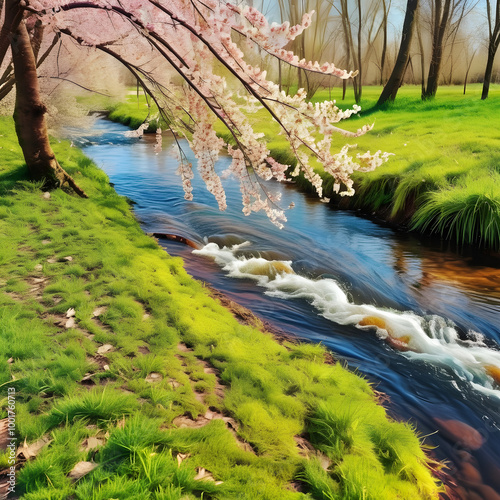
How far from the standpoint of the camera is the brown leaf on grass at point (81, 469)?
229 centimetres

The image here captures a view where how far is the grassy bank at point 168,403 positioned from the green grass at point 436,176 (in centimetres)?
534

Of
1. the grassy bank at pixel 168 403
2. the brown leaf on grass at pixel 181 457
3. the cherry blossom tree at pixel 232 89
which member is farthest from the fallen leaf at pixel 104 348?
the cherry blossom tree at pixel 232 89

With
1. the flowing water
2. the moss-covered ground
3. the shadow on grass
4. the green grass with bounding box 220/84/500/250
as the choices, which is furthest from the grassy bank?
the green grass with bounding box 220/84/500/250

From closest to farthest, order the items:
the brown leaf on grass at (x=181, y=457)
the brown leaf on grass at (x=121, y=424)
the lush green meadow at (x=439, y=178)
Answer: the brown leaf on grass at (x=181, y=457) → the brown leaf on grass at (x=121, y=424) → the lush green meadow at (x=439, y=178)

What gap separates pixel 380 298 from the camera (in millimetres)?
6172

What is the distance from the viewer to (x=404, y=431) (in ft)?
10.5

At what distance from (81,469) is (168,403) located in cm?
76

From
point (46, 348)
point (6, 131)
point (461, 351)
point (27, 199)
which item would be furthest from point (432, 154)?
point (6, 131)

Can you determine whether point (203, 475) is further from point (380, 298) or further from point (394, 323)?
point (380, 298)

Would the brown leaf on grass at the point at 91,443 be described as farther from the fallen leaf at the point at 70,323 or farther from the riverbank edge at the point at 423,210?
the riverbank edge at the point at 423,210

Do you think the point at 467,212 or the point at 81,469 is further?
the point at 467,212

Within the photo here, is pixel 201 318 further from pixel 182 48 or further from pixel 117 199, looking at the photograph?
pixel 117 199

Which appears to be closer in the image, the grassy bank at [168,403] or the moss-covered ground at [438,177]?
the grassy bank at [168,403]

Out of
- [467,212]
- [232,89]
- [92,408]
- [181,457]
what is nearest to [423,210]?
[467,212]
